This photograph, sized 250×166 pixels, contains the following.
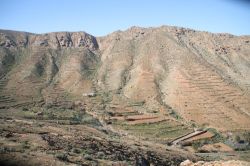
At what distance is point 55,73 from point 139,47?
2188 centimetres

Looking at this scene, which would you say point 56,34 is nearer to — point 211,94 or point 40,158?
point 211,94

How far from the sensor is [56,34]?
108 meters

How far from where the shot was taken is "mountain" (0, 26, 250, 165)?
193 ft

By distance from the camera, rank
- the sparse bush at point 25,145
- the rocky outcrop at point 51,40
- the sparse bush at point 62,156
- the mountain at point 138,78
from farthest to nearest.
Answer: the rocky outcrop at point 51,40 → the mountain at point 138,78 → the sparse bush at point 25,145 → the sparse bush at point 62,156

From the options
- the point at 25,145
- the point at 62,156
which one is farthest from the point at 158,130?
the point at 62,156

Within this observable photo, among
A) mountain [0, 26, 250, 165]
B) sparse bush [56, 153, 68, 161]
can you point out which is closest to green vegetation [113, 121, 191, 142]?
mountain [0, 26, 250, 165]

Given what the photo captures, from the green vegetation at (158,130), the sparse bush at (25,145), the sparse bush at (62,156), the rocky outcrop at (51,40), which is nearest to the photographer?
the sparse bush at (62,156)

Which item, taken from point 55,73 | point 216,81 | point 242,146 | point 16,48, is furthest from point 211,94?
point 16,48

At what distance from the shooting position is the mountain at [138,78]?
58.8 metres

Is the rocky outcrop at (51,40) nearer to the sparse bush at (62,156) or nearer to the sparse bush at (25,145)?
the sparse bush at (25,145)

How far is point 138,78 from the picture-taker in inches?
3142

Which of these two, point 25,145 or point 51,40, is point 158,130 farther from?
point 51,40

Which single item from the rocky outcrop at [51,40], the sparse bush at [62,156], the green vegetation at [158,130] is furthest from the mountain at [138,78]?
the sparse bush at [62,156]

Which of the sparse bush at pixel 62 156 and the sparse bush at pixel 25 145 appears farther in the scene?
the sparse bush at pixel 25 145
